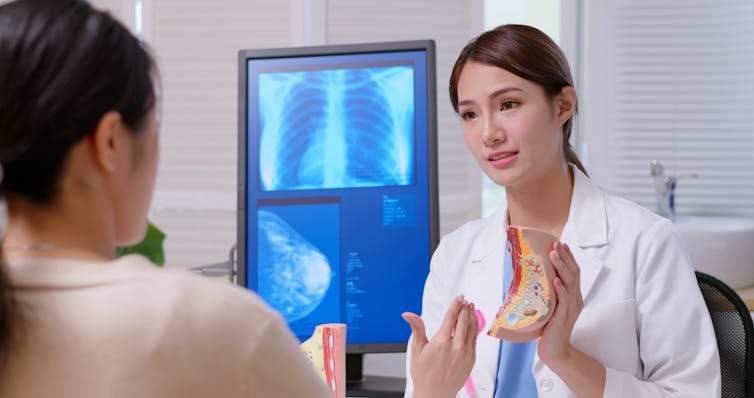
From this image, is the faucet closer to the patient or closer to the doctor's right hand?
the doctor's right hand

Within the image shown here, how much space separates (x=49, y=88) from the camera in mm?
698

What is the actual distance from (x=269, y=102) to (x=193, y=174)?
1.90 meters

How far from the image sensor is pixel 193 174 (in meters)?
3.94

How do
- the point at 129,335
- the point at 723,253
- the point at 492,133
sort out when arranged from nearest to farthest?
the point at 129,335 → the point at 492,133 → the point at 723,253

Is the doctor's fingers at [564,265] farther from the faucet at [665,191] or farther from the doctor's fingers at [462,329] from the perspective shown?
the faucet at [665,191]

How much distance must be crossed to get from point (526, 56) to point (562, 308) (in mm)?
464

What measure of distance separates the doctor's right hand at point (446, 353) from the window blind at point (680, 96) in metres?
2.10

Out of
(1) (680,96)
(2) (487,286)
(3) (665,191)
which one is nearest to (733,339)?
(2) (487,286)

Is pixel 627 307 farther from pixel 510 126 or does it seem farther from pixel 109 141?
pixel 109 141

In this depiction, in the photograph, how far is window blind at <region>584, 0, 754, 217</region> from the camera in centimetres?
328

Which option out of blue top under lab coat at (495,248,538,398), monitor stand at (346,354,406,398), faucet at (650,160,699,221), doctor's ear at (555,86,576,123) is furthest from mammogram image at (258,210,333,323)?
faucet at (650,160,699,221)

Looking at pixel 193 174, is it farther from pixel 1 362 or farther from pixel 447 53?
pixel 1 362

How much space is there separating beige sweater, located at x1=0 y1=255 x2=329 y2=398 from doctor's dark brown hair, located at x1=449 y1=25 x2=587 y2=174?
1011 mm

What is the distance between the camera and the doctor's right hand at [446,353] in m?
1.43
